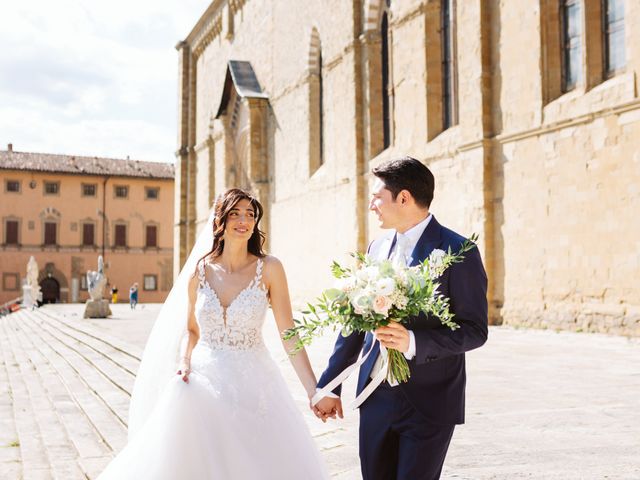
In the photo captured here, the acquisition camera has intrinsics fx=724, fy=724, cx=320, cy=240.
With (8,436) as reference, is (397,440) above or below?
above

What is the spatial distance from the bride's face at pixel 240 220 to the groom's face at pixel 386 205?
3.28ft

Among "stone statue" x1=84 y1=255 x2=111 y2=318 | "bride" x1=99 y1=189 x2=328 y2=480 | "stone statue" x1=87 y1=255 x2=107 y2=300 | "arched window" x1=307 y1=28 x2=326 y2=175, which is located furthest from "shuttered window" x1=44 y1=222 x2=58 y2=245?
"bride" x1=99 y1=189 x2=328 y2=480

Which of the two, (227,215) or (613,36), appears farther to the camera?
(613,36)

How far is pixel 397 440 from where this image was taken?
2680 mm

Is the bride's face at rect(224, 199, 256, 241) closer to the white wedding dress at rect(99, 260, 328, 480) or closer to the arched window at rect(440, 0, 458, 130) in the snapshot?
the white wedding dress at rect(99, 260, 328, 480)

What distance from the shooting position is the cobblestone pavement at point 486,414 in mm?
4734

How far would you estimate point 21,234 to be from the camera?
5531 centimetres

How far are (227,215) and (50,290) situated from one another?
184ft

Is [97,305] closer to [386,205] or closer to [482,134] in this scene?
[482,134]

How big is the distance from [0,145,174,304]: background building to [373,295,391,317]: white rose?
55.4 meters

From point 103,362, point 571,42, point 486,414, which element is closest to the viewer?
point 486,414

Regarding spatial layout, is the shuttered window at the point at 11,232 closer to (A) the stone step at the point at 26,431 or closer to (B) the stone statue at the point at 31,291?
(B) the stone statue at the point at 31,291

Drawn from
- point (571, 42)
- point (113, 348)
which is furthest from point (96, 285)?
point (571, 42)

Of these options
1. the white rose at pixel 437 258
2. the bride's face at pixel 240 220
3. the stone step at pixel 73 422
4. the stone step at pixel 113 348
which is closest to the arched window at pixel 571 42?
the stone step at pixel 113 348
